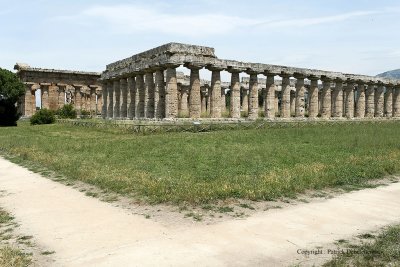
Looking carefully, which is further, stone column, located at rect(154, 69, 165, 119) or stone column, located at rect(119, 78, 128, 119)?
stone column, located at rect(119, 78, 128, 119)

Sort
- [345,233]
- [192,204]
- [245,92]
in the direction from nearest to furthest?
1. [345,233]
2. [192,204]
3. [245,92]

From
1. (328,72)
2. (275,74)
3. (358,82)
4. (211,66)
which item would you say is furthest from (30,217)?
(358,82)

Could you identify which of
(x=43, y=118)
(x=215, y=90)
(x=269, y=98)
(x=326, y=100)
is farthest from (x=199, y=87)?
(x=326, y=100)

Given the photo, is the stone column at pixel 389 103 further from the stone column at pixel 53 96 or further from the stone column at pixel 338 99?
the stone column at pixel 53 96

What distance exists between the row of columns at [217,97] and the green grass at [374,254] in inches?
1106

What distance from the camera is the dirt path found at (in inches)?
233

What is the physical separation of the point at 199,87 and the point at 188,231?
2834 cm

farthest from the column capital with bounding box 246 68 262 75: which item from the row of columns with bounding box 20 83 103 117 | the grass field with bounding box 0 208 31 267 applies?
the row of columns with bounding box 20 83 103 117

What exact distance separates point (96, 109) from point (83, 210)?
215 ft

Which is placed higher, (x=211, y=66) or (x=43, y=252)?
(x=211, y=66)

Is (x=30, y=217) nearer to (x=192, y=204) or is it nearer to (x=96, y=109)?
(x=192, y=204)

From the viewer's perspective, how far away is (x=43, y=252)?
6219 mm

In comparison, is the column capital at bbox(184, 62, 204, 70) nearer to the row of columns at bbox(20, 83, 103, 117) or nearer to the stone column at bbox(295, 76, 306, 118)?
the stone column at bbox(295, 76, 306, 118)

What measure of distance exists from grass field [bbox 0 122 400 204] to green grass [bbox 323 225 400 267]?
11.0 ft
